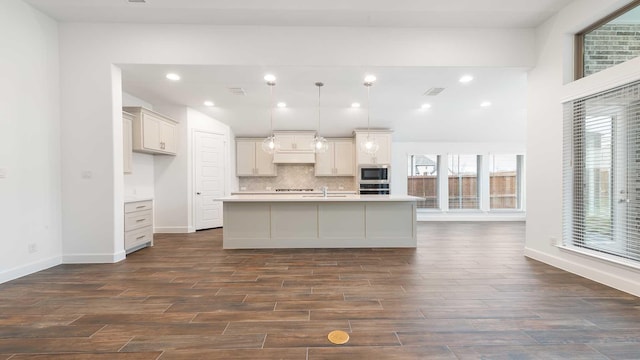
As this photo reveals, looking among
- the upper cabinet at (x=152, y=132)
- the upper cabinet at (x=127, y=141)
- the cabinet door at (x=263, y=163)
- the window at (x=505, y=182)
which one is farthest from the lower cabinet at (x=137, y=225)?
the window at (x=505, y=182)

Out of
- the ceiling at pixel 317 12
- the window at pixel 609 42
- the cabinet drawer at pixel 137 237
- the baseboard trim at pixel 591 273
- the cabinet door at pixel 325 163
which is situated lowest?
the baseboard trim at pixel 591 273

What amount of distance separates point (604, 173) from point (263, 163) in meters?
6.39

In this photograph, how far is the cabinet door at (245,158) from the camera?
24.0ft

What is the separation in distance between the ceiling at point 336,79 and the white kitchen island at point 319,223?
1.95m

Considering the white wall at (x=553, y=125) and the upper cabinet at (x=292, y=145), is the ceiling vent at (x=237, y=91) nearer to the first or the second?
the upper cabinet at (x=292, y=145)

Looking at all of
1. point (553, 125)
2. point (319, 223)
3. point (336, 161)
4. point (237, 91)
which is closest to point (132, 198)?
point (237, 91)

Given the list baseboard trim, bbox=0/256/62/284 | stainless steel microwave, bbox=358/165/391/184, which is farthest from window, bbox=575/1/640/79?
baseboard trim, bbox=0/256/62/284

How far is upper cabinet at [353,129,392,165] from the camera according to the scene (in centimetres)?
698

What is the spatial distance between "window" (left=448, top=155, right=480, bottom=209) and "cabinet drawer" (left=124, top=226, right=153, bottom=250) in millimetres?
7385

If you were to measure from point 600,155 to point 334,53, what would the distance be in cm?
332

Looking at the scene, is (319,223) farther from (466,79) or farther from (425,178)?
(425,178)

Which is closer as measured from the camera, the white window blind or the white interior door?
the white window blind

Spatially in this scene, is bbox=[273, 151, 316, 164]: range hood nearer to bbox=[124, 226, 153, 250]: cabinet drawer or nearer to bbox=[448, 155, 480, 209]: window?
bbox=[124, 226, 153, 250]: cabinet drawer

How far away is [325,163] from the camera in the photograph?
24.1ft
